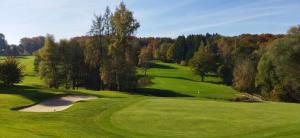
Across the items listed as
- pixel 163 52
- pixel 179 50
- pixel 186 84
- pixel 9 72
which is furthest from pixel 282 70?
pixel 163 52

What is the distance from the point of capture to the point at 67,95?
49969 millimetres

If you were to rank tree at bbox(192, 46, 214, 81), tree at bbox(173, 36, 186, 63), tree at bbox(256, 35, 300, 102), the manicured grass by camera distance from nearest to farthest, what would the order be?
tree at bbox(256, 35, 300, 102)
the manicured grass
tree at bbox(192, 46, 214, 81)
tree at bbox(173, 36, 186, 63)

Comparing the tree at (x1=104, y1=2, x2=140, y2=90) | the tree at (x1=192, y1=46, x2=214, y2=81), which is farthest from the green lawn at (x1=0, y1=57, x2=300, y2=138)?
the tree at (x1=192, y1=46, x2=214, y2=81)

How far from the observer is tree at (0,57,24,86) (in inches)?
2377

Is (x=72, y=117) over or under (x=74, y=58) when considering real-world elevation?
under

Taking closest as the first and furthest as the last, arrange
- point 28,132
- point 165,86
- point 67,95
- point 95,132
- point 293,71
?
point 28,132, point 95,132, point 67,95, point 293,71, point 165,86

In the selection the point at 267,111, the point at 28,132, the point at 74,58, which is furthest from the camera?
the point at 74,58

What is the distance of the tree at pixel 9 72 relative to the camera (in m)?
60.4

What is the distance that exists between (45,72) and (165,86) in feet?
114

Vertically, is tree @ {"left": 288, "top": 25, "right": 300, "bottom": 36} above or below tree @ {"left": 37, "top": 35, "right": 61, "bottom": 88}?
above

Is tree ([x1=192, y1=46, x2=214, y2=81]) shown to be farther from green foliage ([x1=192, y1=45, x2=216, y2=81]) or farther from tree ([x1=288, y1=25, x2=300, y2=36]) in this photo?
tree ([x1=288, y1=25, x2=300, y2=36])

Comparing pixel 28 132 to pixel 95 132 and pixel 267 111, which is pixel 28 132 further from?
pixel 267 111

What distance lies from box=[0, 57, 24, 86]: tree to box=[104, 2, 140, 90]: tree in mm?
16885

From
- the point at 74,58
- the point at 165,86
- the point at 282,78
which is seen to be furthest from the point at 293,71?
the point at 74,58
